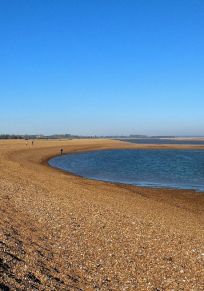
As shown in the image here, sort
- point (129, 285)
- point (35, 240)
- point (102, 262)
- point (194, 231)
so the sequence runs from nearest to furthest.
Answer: point (129, 285) < point (102, 262) < point (35, 240) < point (194, 231)

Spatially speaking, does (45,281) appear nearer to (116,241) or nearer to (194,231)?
(116,241)

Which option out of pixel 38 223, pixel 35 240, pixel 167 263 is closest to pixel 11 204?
pixel 38 223

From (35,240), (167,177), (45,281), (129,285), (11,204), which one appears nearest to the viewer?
(45,281)

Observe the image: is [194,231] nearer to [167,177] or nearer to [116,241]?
[116,241]

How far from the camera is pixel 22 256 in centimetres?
1129

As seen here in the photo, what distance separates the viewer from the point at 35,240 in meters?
13.3

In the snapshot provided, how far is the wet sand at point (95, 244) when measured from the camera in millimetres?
10602

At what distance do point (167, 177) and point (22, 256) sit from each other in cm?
3350

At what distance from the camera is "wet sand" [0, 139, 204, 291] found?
10602 millimetres

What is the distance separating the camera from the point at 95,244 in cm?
1388

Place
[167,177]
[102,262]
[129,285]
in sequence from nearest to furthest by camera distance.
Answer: [129,285], [102,262], [167,177]

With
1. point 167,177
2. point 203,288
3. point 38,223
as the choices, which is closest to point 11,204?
point 38,223

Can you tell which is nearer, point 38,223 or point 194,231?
point 38,223

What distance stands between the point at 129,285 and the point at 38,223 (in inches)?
243
